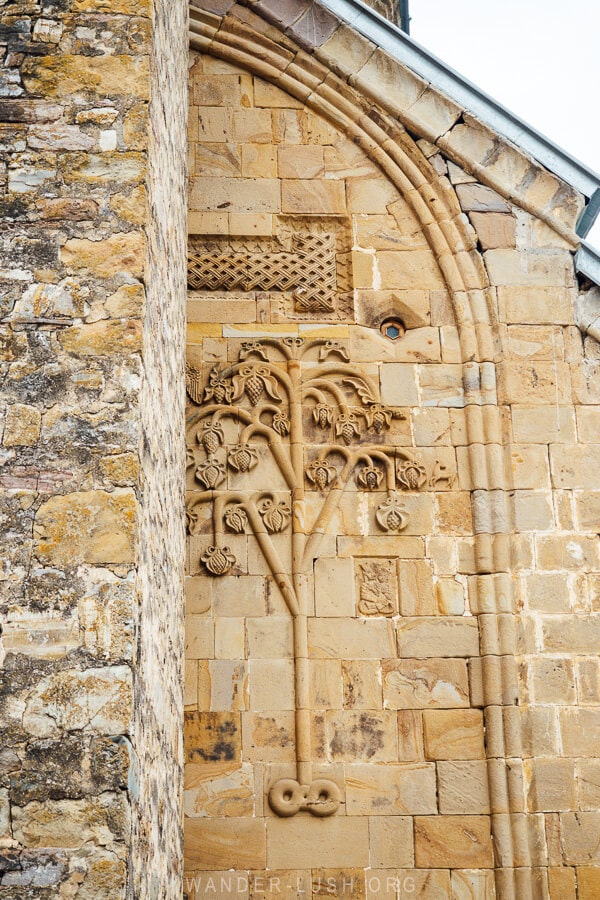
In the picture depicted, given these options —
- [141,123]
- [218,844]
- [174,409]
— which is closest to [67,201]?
[141,123]

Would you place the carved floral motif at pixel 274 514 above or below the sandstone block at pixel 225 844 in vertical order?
above

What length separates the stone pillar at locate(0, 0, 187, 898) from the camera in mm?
3105

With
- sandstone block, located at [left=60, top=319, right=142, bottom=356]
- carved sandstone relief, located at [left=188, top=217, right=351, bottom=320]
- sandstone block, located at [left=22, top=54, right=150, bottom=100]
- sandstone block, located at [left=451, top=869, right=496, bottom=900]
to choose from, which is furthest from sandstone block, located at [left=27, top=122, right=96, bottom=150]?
sandstone block, located at [left=451, top=869, right=496, bottom=900]

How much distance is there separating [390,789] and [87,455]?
2661mm

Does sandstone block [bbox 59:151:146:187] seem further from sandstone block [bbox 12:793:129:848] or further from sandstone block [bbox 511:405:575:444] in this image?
sandstone block [bbox 511:405:575:444]

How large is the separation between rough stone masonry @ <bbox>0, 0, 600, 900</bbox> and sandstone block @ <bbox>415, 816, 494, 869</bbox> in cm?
1

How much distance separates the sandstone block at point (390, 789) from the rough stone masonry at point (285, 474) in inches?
0.5

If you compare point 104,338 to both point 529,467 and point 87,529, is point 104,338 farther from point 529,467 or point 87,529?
point 529,467

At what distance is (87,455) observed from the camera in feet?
11.4

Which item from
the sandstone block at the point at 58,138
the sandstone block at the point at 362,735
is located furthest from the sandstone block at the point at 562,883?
the sandstone block at the point at 58,138

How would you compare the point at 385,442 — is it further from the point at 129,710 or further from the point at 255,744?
the point at 129,710

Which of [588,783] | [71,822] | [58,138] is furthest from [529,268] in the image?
[71,822]

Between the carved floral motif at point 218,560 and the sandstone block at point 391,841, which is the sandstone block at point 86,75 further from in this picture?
the sandstone block at point 391,841

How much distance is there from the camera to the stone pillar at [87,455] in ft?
10.2
